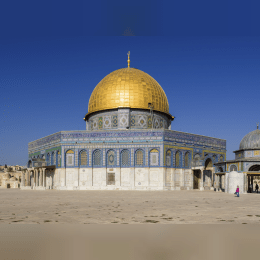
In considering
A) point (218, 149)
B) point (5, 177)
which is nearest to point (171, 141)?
point (218, 149)

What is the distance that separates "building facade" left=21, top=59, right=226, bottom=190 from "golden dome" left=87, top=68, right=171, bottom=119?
5.5 inches

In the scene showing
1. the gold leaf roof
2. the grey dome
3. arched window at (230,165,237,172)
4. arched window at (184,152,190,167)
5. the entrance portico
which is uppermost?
the gold leaf roof

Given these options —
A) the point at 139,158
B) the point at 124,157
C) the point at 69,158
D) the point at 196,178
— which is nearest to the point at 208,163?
the point at 196,178

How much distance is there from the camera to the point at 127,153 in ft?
127

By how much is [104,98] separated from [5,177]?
2255cm

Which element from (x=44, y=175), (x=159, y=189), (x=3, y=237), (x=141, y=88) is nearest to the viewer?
(x=3, y=237)

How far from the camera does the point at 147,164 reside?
38031mm

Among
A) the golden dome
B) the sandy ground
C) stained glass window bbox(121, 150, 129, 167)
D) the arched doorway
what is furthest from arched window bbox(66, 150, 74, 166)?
the sandy ground

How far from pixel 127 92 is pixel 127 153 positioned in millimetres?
9722

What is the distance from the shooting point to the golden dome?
1727 inches

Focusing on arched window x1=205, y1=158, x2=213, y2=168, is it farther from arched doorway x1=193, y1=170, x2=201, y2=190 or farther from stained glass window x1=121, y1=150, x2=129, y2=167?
stained glass window x1=121, y1=150, x2=129, y2=167

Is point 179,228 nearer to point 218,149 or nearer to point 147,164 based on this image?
point 147,164

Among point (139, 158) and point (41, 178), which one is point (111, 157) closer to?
point (139, 158)

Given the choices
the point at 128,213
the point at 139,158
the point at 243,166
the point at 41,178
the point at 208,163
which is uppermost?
the point at 139,158
